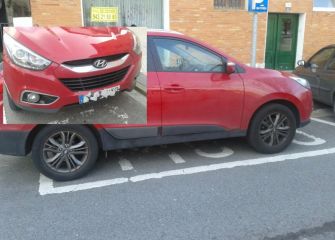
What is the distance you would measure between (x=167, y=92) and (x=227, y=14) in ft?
21.2

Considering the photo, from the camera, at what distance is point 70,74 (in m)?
3.35

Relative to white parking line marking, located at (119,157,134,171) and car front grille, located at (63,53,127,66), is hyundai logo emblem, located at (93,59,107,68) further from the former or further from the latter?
white parking line marking, located at (119,157,134,171)

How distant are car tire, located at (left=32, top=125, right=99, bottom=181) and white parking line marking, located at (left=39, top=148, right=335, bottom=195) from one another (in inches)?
6.4

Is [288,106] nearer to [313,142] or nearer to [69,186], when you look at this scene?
[313,142]

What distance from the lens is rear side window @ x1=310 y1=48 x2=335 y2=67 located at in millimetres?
6539

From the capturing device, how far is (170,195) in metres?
3.47

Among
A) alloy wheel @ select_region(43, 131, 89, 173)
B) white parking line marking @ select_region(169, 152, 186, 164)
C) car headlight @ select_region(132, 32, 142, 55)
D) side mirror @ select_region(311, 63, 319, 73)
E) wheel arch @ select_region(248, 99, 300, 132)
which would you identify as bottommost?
white parking line marking @ select_region(169, 152, 186, 164)

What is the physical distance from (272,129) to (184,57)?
4.97 feet

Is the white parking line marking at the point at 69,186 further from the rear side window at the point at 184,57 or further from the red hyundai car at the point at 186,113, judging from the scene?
the rear side window at the point at 184,57

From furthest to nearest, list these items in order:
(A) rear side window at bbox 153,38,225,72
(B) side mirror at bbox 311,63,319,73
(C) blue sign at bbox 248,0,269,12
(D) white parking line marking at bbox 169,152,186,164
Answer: (B) side mirror at bbox 311,63,319,73 → (C) blue sign at bbox 248,0,269,12 → (D) white parking line marking at bbox 169,152,186,164 → (A) rear side window at bbox 153,38,225,72

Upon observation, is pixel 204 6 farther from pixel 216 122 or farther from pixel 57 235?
pixel 57 235

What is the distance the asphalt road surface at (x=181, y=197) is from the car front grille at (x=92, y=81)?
1062mm

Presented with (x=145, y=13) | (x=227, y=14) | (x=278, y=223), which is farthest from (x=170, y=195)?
(x=227, y=14)

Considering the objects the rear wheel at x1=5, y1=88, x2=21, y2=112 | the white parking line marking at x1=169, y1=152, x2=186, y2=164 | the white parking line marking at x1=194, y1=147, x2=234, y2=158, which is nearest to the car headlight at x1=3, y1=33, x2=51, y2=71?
the rear wheel at x1=5, y1=88, x2=21, y2=112
